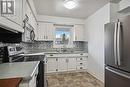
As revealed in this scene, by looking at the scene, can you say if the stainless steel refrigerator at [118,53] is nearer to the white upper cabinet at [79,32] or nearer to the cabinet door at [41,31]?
the white upper cabinet at [79,32]

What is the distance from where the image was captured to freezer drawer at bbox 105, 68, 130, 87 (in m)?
1.76

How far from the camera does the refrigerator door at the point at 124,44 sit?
172cm

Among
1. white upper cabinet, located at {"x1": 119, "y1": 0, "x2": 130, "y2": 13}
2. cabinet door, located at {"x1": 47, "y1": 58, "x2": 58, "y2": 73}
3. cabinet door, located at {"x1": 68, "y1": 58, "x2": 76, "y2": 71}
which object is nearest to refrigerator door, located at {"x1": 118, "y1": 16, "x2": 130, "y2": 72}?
white upper cabinet, located at {"x1": 119, "y1": 0, "x2": 130, "y2": 13}

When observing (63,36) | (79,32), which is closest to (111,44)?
(79,32)

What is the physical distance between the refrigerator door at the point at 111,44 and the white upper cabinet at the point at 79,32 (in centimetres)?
241

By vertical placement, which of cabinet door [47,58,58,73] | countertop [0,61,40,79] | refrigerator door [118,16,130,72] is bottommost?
cabinet door [47,58,58,73]

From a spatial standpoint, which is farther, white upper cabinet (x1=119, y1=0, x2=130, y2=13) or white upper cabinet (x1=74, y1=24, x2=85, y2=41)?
white upper cabinet (x1=74, y1=24, x2=85, y2=41)

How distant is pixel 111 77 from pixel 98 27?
6.32ft

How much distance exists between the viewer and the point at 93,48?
3.96 metres

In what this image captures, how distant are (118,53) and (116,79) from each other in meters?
0.51

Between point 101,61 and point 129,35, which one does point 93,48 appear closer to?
point 101,61

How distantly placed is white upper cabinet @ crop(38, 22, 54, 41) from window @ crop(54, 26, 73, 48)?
17.2 inches

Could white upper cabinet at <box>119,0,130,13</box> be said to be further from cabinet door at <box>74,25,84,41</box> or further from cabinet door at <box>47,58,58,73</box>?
cabinet door at <box>47,58,58,73</box>

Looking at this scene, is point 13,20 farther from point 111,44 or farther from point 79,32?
point 79,32
